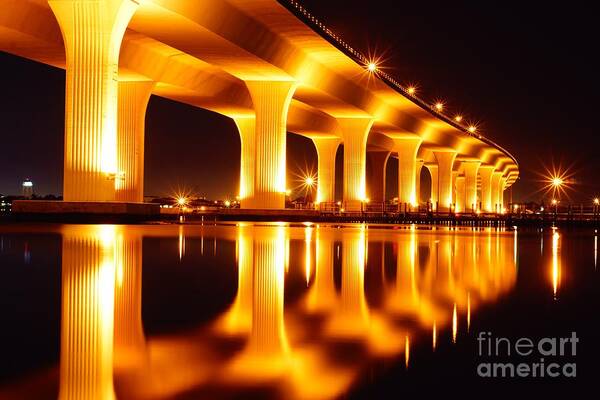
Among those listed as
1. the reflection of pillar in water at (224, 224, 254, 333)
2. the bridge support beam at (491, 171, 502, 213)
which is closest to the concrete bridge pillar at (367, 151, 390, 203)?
the bridge support beam at (491, 171, 502, 213)

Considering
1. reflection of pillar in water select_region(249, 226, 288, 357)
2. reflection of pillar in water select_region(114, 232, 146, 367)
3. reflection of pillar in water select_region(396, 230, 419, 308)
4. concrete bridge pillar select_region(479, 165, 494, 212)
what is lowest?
reflection of pillar in water select_region(396, 230, 419, 308)

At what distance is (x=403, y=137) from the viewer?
83812mm

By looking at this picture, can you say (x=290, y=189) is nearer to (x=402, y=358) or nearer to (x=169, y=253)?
(x=169, y=253)

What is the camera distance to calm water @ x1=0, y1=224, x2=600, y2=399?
180 inches

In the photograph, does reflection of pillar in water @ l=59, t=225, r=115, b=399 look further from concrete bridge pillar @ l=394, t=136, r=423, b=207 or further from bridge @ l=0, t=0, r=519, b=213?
concrete bridge pillar @ l=394, t=136, r=423, b=207

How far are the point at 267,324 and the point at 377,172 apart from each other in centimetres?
10113

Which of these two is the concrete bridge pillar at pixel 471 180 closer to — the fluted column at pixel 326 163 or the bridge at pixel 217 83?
the bridge at pixel 217 83

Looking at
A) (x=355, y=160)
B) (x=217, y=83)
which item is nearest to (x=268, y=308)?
(x=217, y=83)

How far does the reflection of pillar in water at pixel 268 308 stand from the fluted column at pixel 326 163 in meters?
66.6

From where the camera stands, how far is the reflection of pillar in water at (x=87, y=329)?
4422mm

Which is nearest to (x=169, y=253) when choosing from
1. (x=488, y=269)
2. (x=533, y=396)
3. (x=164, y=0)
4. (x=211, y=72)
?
(x=488, y=269)

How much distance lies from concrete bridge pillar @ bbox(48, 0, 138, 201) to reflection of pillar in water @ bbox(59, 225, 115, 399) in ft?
61.3

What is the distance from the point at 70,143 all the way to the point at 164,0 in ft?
21.4

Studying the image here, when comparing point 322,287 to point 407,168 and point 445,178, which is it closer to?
point 407,168
